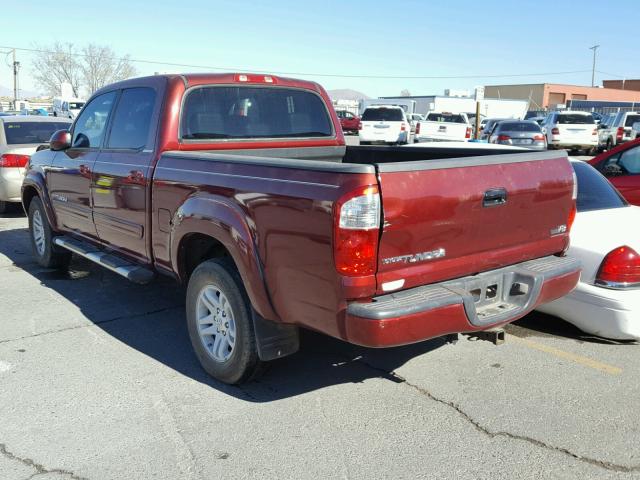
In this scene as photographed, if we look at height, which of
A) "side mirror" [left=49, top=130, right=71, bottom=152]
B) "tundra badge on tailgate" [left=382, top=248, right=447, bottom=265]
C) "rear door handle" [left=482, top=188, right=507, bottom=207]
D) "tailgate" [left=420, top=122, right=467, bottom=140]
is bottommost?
"tundra badge on tailgate" [left=382, top=248, right=447, bottom=265]

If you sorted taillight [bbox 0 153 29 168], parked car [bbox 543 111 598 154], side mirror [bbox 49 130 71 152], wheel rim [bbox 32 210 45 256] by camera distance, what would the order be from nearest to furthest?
side mirror [bbox 49 130 71 152], wheel rim [bbox 32 210 45 256], taillight [bbox 0 153 29 168], parked car [bbox 543 111 598 154]

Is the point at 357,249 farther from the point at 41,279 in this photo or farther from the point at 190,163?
the point at 41,279

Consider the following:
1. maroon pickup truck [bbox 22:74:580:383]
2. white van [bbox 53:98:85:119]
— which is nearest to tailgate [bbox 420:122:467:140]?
maroon pickup truck [bbox 22:74:580:383]

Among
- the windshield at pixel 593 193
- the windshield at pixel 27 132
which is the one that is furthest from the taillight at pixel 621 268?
the windshield at pixel 27 132

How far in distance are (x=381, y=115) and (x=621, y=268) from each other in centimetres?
2223

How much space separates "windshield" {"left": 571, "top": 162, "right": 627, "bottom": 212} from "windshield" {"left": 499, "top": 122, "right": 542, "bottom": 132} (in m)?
15.9

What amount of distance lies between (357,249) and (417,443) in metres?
1.18

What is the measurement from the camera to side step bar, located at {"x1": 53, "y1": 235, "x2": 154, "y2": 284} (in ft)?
15.6

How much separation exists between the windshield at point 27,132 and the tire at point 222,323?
7675 millimetres

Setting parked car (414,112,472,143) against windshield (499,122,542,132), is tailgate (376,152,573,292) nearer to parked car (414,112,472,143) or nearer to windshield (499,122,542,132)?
windshield (499,122,542,132)

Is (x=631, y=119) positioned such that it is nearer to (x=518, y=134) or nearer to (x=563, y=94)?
(x=518, y=134)

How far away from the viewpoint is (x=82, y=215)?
5.73 meters

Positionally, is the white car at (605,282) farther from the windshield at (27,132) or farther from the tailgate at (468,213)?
the windshield at (27,132)

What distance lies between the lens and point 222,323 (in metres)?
4.05
